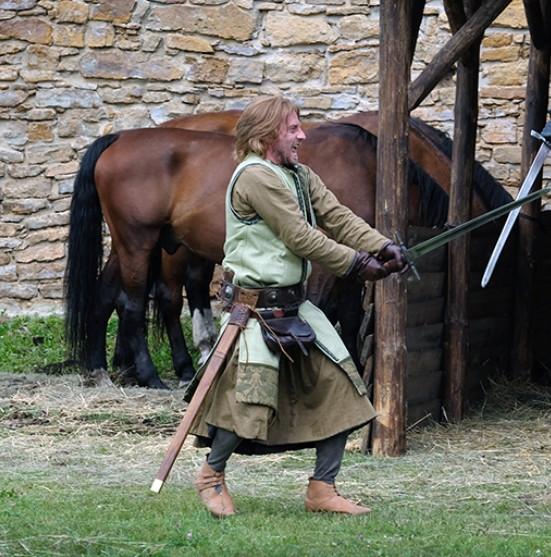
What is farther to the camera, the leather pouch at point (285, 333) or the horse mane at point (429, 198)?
the horse mane at point (429, 198)

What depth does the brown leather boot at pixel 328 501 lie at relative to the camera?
4441mm

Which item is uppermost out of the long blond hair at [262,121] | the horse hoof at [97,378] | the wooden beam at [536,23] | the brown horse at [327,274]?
the wooden beam at [536,23]

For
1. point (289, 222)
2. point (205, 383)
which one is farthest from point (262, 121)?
point (205, 383)

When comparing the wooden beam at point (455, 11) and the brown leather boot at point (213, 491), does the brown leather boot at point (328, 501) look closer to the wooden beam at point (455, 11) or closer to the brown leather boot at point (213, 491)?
the brown leather boot at point (213, 491)

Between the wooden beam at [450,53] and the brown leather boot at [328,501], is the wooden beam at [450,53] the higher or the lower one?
the higher one

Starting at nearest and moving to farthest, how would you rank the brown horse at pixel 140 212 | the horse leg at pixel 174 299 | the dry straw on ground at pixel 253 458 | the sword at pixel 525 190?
the dry straw on ground at pixel 253 458 < the sword at pixel 525 190 < the brown horse at pixel 140 212 < the horse leg at pixel 174 299

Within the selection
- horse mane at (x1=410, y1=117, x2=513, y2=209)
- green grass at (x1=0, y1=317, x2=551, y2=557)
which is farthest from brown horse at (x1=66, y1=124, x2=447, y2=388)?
green grass at (x1=0, y1=317, x2=551, y2=557)

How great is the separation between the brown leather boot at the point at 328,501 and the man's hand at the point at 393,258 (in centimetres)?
87

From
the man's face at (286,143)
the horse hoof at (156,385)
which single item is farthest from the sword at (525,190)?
the horse hoof at (156,385)

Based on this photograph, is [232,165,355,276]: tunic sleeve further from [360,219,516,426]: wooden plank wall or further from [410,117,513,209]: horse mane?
[410,117,513,209]: horse mane

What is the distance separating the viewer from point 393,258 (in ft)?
14.3

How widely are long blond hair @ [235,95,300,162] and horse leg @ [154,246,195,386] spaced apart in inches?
189

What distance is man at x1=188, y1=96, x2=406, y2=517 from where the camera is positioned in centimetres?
430

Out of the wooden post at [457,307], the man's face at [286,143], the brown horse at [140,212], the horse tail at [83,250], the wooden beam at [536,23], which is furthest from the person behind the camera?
the horse tail at [83,250]
